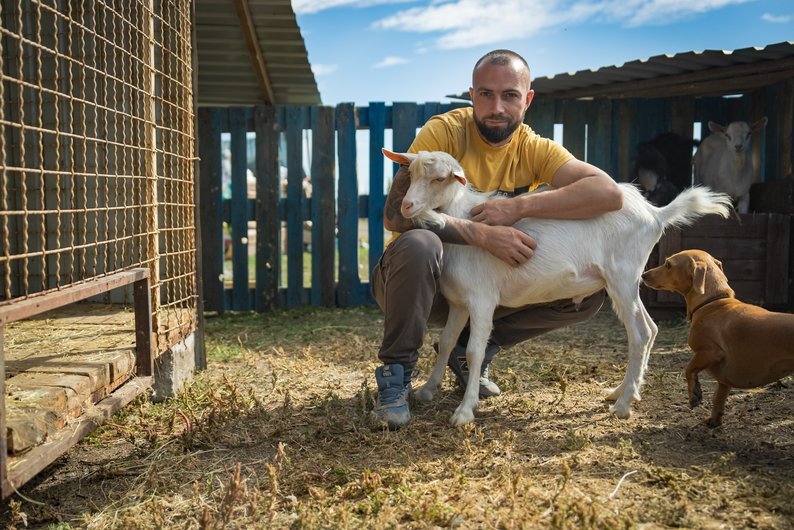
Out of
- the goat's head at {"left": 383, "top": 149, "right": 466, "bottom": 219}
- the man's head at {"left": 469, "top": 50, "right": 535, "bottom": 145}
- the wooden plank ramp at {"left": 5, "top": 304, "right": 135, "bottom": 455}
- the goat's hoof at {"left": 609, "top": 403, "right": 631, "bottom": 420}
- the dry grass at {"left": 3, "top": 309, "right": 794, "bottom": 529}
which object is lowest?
the dry grass at {"left": 3, "top": 309, "right": 794, "bottom": 529}

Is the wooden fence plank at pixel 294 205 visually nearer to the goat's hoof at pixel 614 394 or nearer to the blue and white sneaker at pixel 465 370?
the blue and white sneaker at pixel 465 370

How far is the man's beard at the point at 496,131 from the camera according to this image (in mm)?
3779

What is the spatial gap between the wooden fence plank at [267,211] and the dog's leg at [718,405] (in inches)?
213

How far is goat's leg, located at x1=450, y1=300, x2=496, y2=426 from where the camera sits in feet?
11.5

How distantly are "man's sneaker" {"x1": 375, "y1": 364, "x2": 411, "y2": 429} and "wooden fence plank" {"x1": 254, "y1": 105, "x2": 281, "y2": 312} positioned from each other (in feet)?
15.0

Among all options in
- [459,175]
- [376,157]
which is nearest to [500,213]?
[459,175]

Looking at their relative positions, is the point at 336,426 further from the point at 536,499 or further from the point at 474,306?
the point at 536,499

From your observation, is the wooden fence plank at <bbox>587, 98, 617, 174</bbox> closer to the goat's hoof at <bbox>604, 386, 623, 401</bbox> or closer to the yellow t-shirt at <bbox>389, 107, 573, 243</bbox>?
the yellow t-shirt at <bbox>389, 107, 573, 243</bbox>

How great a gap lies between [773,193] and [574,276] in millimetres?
4783

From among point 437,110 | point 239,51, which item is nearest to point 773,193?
point 437,110

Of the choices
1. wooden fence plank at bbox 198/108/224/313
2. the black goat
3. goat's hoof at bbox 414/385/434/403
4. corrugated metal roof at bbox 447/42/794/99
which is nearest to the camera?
goat's hoof at bbox 414/385/434/403

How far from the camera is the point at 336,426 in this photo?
3441 mm

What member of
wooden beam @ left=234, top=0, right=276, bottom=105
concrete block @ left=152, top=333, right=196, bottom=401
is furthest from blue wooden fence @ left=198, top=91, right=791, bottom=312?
concrete block @ left=152, top=333, right=196, bottom=401

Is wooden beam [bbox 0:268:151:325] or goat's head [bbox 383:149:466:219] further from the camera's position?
goat's head [bbox 383:149:466:219]
